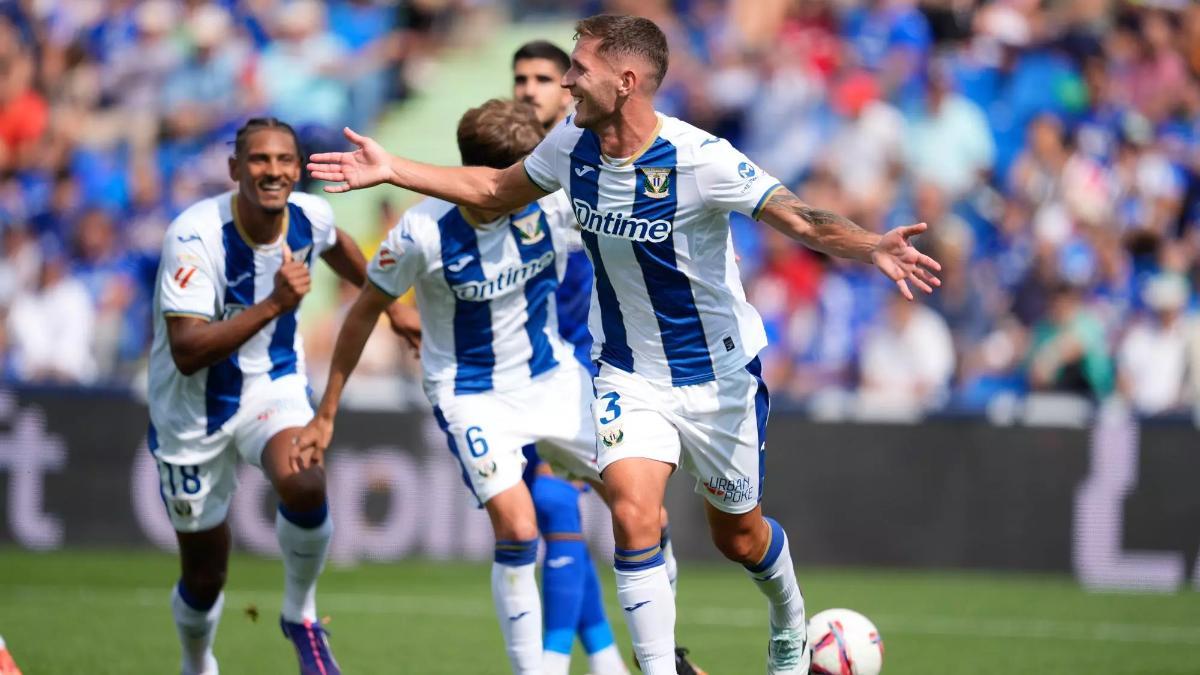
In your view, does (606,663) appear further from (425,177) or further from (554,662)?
(425,177)

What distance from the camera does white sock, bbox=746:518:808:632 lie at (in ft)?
21.7

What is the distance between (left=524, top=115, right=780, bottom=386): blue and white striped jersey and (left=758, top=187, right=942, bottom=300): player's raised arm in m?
0.09

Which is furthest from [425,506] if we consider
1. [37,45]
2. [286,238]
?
[37,45]

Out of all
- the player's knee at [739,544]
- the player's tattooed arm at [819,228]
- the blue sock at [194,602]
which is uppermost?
the player's tattooed arm at [819,228]

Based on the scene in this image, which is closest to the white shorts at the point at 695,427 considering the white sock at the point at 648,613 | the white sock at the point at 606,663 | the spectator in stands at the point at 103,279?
the white sock at the point at 648,613

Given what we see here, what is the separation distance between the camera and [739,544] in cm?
652

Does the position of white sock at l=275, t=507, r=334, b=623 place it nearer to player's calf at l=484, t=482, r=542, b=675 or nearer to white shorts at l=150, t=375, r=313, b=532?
white shorts at l=150, t=375, r=313, b=532

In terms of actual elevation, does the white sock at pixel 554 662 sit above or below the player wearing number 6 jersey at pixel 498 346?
below

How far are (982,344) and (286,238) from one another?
7383 millimetres

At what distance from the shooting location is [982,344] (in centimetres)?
1319

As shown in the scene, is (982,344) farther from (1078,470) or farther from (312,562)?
(312,562)

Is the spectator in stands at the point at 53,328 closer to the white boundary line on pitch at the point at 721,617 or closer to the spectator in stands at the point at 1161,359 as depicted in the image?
the white boundary line on pitch at the point at 721,617

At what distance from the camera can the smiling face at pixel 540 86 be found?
27.2ft

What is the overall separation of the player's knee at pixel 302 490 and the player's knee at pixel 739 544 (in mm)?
1762
